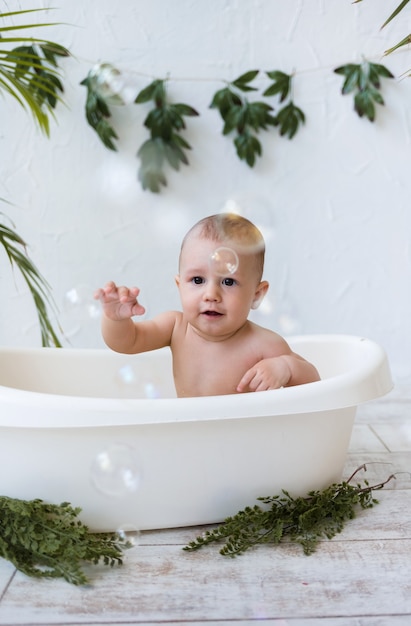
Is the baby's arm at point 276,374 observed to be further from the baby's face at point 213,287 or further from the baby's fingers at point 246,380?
the baby's face at point 213,287

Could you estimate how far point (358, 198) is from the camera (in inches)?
95.7

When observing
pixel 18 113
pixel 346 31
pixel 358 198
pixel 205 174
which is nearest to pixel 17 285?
pixel 18 113

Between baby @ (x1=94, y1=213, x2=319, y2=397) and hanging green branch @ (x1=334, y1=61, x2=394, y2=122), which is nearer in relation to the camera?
baby @ (x1=94, y1=213, x2=319, y2=397)

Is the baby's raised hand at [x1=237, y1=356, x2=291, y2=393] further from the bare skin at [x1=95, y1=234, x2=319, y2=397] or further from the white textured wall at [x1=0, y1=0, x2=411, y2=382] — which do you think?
the white textured wall at [x1=0, y1=0, x2=411, y2=382]

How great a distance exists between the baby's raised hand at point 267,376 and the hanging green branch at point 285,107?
1.24 meters

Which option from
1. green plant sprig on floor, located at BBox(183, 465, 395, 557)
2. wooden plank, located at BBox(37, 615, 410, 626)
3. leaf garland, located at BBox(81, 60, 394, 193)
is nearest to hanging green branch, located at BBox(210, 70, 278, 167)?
leaf garland, located at BBox(81, 60, 394, 193)

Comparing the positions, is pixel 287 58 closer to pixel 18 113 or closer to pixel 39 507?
pixel 18 113

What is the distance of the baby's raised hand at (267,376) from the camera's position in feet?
4.09

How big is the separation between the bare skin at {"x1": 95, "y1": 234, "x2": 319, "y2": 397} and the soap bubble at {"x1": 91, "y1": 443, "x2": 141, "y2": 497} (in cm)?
24

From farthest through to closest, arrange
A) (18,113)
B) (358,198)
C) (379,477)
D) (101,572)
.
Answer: (358,198)
(18,113)
(379,477)
(101,572)

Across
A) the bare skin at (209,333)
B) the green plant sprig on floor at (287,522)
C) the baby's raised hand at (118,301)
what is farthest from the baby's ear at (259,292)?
the green plant sprig on floor at (287,522)

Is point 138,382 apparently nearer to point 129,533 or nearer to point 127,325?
point 127,325

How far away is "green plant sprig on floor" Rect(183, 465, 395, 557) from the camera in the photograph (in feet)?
3.71

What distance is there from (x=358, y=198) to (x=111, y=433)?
159 cm
